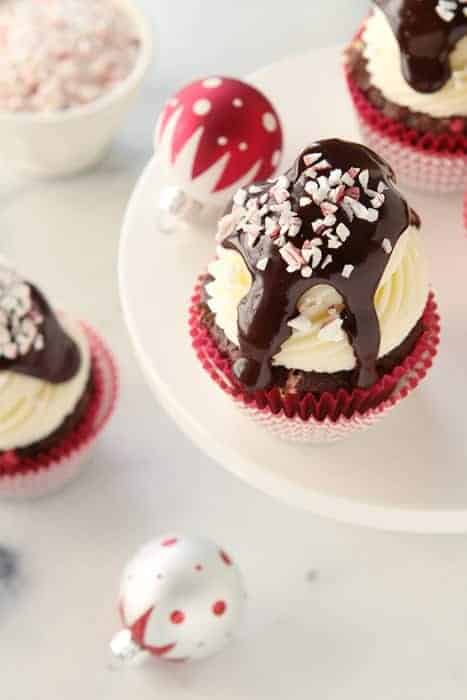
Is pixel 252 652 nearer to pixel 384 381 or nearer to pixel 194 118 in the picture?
pixel 384 381

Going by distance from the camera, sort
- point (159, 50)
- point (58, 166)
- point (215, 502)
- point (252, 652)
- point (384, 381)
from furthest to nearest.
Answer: point (159, 50) < point (58, 166) < point (215, 502) < point (252, 652) < point (384, 381)

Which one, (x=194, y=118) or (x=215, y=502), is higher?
(x=194, y=118)

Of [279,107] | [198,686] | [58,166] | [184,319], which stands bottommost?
[198,686]

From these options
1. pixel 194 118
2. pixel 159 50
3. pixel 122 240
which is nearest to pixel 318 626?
pixel 122 240

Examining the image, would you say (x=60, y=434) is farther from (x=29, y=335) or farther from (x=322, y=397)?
(x=322, y=397)

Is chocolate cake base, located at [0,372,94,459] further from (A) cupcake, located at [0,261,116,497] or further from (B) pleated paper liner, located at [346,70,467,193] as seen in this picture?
(B) pleated paper liner, located at [346,70,467,193]

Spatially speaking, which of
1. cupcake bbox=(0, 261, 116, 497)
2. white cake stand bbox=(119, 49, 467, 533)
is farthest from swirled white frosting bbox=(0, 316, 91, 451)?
white cake stand bbox=(119, 49, 467, 533)
